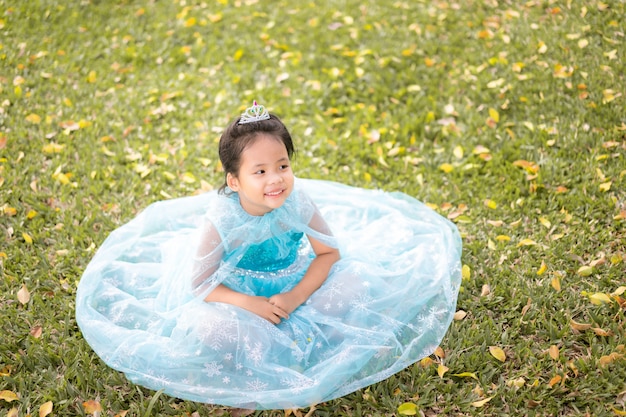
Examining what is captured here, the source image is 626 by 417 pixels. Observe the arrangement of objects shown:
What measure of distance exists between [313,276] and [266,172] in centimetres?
67

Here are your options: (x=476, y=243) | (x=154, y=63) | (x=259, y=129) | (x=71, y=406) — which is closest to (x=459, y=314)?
(x=476, y=243)

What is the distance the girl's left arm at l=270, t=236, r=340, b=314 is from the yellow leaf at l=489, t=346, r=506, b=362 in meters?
0.94

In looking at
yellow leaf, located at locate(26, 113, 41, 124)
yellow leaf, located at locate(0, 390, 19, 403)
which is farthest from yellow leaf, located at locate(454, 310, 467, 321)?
yellow leaf, located at locate(26, 113, 41, 124)

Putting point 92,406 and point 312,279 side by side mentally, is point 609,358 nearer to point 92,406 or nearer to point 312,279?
point 312,279

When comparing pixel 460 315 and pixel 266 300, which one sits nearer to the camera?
pixel 266 300

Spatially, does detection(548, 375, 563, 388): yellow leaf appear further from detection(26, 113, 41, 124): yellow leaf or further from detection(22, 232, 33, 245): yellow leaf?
detection(26, 113, 41, 124): yellow leaf

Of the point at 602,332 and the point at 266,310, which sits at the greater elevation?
the point at 266,310

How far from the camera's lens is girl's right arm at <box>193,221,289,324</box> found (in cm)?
300

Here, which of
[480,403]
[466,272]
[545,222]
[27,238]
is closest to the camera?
[480,403]

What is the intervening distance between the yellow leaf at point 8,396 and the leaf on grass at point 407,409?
190 centimetres

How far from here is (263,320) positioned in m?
2.97

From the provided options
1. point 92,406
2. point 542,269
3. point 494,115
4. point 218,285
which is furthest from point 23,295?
point 494,115

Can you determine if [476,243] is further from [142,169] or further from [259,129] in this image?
[142,169]

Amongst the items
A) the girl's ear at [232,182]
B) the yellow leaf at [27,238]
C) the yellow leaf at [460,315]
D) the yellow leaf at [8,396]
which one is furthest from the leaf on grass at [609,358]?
the yellow leaf at [27,238]
